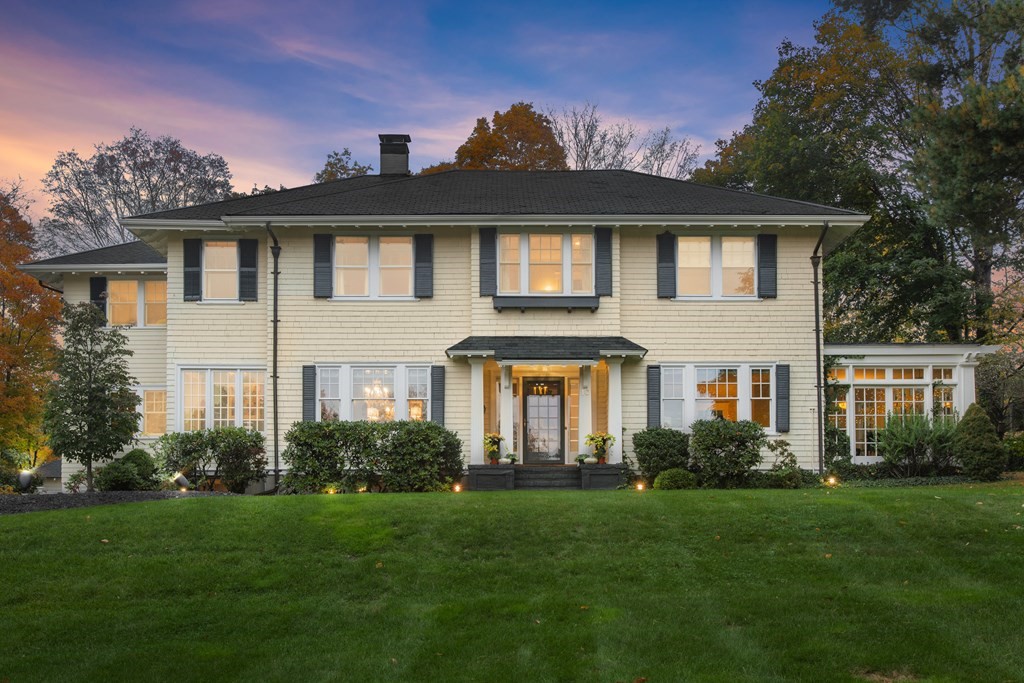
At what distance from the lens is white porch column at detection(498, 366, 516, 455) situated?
18781 mm

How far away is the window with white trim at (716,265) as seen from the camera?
1939 centimetres

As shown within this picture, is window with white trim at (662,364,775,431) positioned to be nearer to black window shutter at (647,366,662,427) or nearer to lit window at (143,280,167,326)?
black window shutter at (647,366,662,427)

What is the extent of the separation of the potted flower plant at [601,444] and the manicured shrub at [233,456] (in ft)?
24.1

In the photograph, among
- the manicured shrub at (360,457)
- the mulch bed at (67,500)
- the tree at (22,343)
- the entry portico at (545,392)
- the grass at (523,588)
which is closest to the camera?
the grass at (523,588)

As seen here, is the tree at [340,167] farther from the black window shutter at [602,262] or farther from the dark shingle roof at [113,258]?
the black window shutter at [602,262]

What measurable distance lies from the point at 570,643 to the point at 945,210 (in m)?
9.05

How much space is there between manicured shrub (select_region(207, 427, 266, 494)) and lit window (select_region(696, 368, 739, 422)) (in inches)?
394

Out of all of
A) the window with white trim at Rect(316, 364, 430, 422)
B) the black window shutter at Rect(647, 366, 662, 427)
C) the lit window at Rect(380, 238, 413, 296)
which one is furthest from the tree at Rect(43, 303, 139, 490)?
the black window shutter at Rect(647, 366, 662, 427)

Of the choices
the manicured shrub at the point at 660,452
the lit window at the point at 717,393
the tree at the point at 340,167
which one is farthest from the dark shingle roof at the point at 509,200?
the tree at the point at 340,167

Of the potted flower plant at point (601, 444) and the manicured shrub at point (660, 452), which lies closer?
the manicured shrub at point (660, 452)

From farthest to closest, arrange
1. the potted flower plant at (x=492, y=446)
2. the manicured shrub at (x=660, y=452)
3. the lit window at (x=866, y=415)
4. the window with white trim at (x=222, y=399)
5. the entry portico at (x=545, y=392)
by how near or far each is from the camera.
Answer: the lit window at (x=866, y=415) < the window with white trim at (x=222, y=399) < the potted flower plant at (x=492, y=446) < the entry portico at (x=545, y=392) < the manicured shrub at (x=660, y=452)

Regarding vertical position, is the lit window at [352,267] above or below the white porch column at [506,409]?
above

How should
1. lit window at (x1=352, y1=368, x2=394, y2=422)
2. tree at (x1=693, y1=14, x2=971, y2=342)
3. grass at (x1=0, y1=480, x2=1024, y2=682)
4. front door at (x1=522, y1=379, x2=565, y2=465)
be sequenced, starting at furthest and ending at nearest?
tree at (x1=693, y1=14, x2=971, y2=342), front door at (x1=522, y1=379, x2=565, y2=465), lit window at (x1=352, y1=368, x2=394, y2=422), grass at (x1=0, y1=480, x2=1024, y2=682)

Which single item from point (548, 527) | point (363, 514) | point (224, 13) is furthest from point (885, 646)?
point (224, 13)
